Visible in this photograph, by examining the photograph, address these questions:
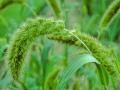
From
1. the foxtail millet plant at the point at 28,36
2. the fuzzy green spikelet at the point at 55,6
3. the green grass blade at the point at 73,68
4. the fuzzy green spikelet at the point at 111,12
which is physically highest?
the fuzzy green spikelet at the point at 55,6

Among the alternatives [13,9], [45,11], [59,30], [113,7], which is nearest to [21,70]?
[59,30]

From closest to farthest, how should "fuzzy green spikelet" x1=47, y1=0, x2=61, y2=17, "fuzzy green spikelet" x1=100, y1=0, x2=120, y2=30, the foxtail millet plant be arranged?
the foxtail millet plant, "fuzzy green spikelet" x1=100, y1=0, x2=120, y2=30, "fuzzy green spikelet" x1=47, y1=0, x2=61, y2=17

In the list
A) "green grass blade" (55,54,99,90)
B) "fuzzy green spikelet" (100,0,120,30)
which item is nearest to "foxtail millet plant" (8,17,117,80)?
"green grass blade" (55,54,99,90)

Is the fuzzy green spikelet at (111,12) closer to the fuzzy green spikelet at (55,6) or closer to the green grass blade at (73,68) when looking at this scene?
the fuzzy green spikelet at (55,6)

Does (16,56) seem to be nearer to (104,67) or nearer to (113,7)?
(104,67)

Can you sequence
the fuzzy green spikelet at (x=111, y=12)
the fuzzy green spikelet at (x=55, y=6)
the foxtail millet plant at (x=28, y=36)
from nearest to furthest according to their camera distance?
the foxtail millet plant at (x=28, y=36)
the fuzzy green spikelet at (x=111, y=12)
the fuzzy green spikelet at (x=55, y=6)

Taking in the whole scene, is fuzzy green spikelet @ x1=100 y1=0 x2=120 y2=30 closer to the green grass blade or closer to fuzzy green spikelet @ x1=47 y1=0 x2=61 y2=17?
fuzzy green spikelet @ x1=47 y1=0 x2=61 y2=17

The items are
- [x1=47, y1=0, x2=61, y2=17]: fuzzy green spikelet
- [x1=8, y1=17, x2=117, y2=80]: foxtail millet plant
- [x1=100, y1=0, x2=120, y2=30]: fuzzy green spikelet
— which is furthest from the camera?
[x1=47, y1=0, x2=61, y2=17]: fuzzy green spikelet

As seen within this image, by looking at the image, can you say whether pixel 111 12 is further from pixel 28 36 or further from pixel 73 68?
pixel 28 36

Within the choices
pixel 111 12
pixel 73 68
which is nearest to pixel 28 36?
pixel 73 68

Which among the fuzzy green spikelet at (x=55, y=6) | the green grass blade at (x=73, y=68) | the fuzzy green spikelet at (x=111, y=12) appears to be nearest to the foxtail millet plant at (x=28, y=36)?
the green grass blade at (x=73, y=68)

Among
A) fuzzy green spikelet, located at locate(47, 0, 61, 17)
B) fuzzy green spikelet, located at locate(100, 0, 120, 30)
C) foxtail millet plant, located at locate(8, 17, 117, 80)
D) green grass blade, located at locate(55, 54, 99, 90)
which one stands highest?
fuzzy green spikelet, located at locate(47, 0, 61, 17)

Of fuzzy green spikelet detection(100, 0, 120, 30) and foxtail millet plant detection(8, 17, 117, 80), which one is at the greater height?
fuzzy green spikelet detection(100, 0, 120, 30)
